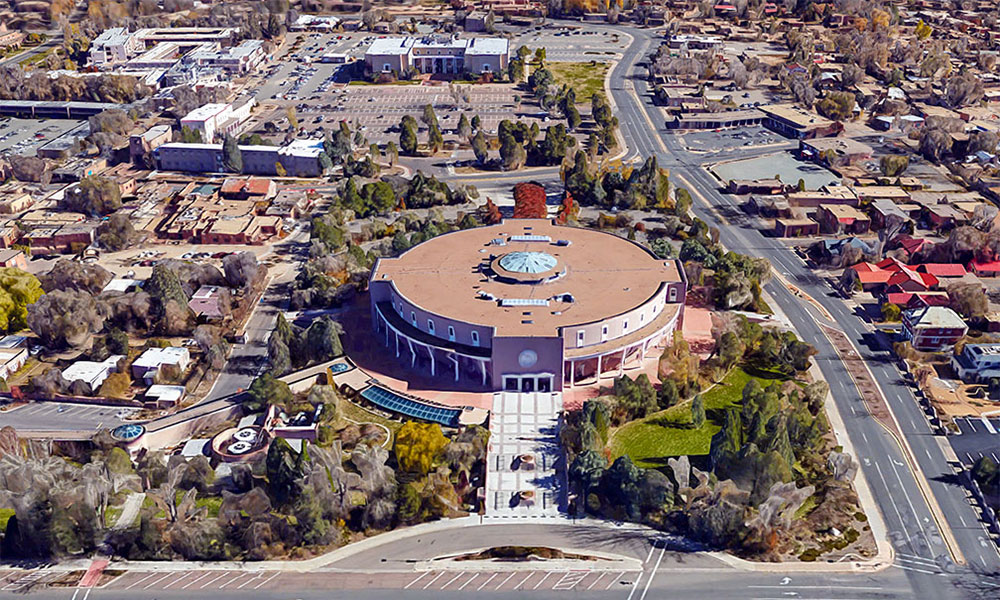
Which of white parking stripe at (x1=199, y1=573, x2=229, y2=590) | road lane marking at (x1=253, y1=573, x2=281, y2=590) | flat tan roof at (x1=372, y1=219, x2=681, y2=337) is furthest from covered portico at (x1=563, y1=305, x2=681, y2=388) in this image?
white parking stripe at (x1=199, y1=573, x2=229, y2=590)

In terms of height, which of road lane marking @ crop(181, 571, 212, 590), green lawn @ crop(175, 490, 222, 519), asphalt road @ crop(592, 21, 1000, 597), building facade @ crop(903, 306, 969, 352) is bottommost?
road lane marking @ crop(181, 571, 212, 590)

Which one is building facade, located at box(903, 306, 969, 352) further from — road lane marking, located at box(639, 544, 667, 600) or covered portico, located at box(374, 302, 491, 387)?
covered portico, located at box(374, 302, 491, 387)

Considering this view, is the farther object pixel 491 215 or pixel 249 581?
pixel 491 215

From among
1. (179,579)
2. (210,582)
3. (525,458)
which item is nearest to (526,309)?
(525,458)

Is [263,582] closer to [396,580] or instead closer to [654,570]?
[396,580]

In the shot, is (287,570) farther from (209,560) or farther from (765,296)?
(765,296)

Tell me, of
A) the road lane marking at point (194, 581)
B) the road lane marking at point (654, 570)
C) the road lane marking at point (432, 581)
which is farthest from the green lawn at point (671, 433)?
the road lane marking at point (194, 581)

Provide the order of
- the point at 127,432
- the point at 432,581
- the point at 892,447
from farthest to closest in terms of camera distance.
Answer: the point at 127,432
the point at 892,447
the point at 432,581
